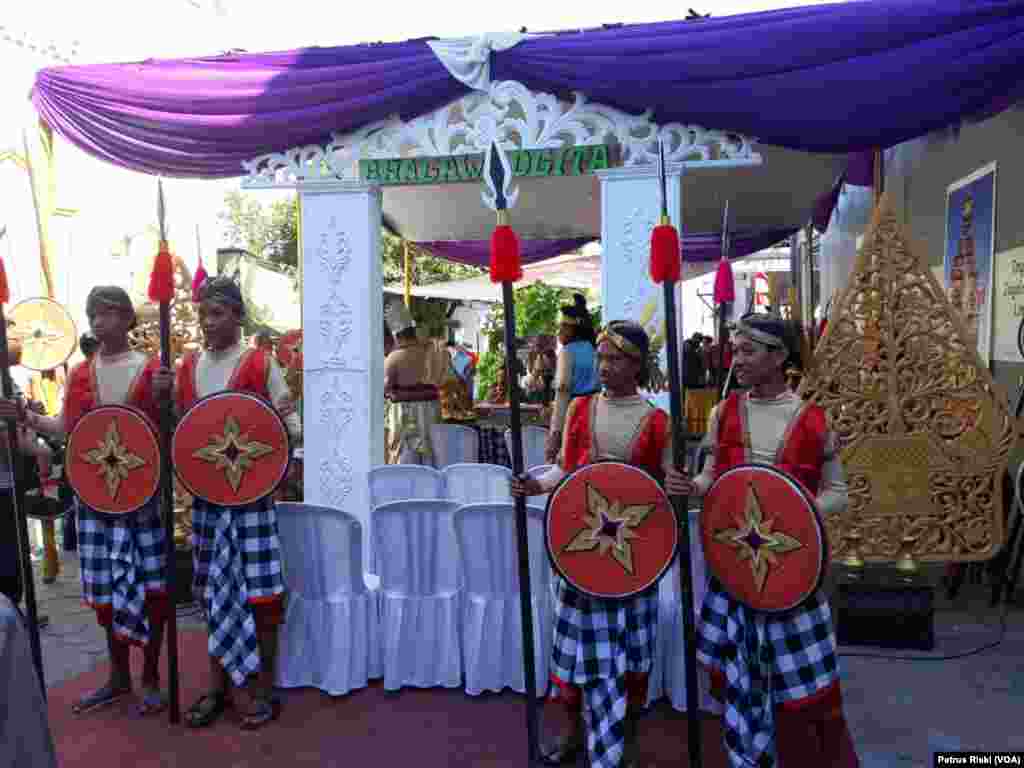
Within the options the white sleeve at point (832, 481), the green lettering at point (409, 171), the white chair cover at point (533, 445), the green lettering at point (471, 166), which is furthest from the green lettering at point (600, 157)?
the white sleeve at point (832, 481)

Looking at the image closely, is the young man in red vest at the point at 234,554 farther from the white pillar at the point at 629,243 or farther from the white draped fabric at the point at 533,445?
the white draped fabric at the point at 533,445

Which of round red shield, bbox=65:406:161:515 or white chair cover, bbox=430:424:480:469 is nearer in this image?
round red shield, bbox=65:406:161:515

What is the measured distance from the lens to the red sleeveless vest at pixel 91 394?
393 centimetres

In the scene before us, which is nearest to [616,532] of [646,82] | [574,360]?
[646,82]

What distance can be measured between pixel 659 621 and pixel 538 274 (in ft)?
30.1

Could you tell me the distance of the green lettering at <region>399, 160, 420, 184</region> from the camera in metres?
5.44

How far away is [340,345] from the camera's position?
545 centimetres

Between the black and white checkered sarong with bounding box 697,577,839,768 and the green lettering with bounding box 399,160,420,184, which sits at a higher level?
the green lettering with bounding box 399,160,420,184

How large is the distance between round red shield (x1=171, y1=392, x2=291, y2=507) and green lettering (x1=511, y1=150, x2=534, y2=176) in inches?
86.3

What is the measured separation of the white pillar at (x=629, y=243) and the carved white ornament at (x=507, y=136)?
0.40 feet

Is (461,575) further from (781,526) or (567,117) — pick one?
(567,117)

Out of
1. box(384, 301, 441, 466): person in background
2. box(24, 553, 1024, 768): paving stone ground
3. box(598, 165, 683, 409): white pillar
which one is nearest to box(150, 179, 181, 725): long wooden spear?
box(24, 553, 1024, 768): paving stone ground

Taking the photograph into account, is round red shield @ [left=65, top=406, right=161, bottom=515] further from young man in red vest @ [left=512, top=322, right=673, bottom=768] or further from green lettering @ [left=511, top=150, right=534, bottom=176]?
green lettering @ [left=511, top=150, right=534, bottom=176]

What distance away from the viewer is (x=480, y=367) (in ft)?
44.6
